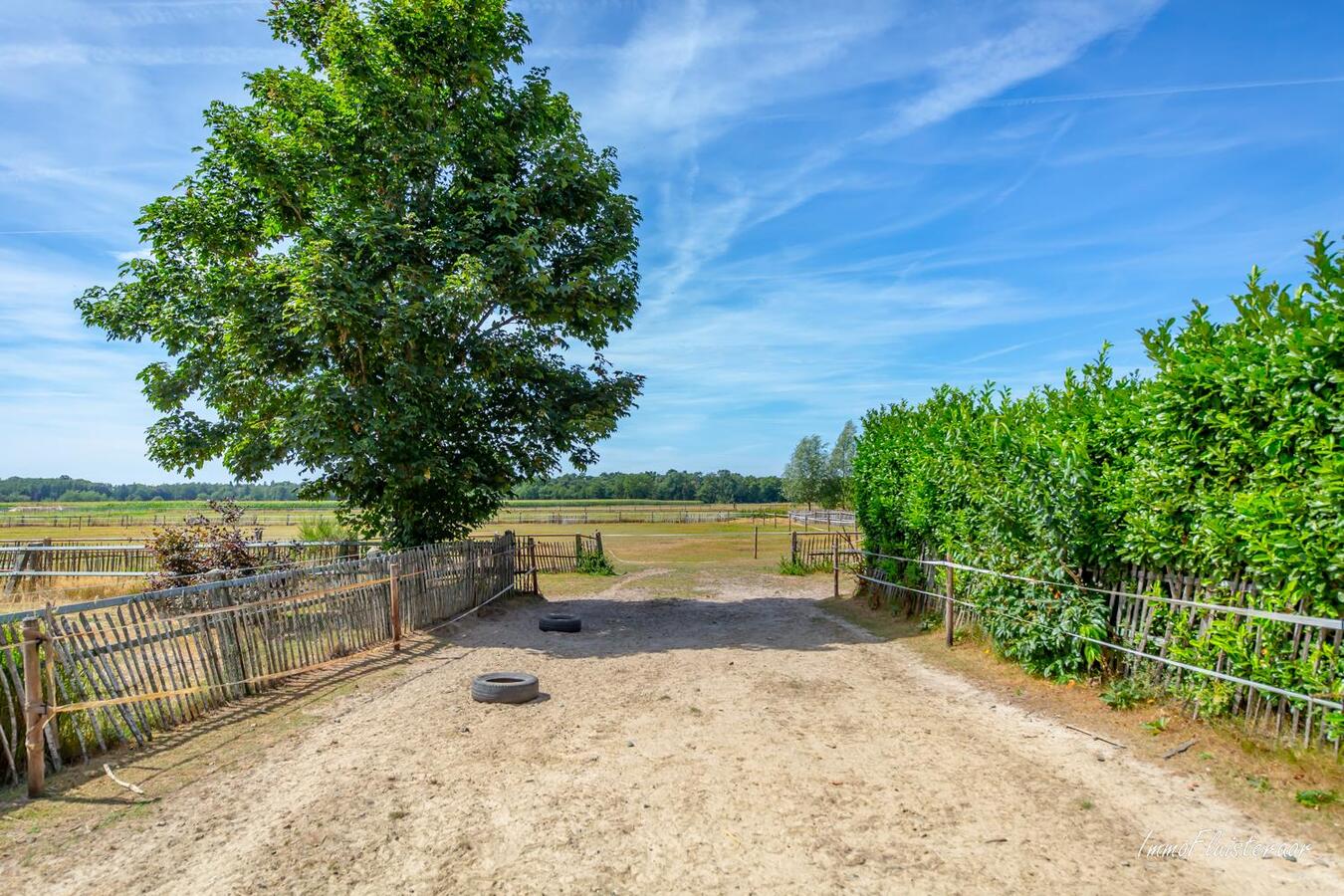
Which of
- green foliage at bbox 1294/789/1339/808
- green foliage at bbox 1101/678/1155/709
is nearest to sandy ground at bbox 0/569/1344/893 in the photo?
green foliage at bbox 1294/789/1339/808

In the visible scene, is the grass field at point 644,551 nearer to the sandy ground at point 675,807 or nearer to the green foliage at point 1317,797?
the sandy ground at point 675,807

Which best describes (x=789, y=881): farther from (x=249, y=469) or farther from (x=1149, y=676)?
(x=249, y=469)

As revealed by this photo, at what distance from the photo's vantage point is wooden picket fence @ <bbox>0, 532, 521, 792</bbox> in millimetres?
5543

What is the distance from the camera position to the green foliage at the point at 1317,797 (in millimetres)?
4660

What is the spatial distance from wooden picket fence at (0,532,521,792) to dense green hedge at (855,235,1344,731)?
28.5 ft

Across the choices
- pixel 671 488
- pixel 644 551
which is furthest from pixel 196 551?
pixel 671 488

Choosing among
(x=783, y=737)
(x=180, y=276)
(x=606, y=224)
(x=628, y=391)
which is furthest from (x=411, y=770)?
(x=180, y=276)

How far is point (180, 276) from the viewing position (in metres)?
13.5

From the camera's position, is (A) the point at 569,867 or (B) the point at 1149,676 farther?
(B) the point at 1149,676

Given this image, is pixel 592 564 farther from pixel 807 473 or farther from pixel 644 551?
pixel 807 473

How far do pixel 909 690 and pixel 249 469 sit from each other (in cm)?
1203

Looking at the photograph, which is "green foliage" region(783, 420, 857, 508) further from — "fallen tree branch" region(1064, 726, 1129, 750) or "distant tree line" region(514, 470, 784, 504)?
"distant tree line" region(514, 470, 784, 504)

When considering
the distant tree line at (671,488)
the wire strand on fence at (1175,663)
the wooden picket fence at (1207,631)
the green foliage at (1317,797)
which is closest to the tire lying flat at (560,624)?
the wire strand on fence at (1175,663)

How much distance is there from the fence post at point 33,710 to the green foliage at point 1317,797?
350 inches
